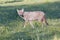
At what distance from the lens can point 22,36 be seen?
381 inches

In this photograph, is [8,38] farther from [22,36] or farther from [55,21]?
[55,21]

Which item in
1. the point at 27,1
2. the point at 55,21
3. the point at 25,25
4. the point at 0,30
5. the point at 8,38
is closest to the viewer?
the point at 8,38

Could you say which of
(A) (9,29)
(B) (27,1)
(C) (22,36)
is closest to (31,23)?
(A) (9,29)

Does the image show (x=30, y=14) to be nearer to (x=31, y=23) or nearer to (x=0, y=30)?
(x=31, y=23)

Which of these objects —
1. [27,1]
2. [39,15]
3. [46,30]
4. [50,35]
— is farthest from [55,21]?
[27,1]

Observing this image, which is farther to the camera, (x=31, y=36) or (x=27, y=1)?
(x=27, y=1)

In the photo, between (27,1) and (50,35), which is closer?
(50,35)

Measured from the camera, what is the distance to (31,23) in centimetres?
1148

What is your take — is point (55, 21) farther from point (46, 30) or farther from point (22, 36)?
point (22, 36)

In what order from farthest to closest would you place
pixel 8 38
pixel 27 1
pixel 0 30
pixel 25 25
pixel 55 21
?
pixel 27 1 < pixel 55 21 < pixel 25 25 < pixel 0 30 < pixel 8 38

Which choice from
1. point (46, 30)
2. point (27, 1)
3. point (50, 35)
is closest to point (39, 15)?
point (46, 30)

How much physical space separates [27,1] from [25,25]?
10628 millimetres

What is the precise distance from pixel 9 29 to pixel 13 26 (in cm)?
71

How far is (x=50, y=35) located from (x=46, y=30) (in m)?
0.81
